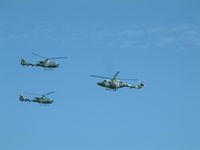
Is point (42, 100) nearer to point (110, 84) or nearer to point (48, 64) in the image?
point (48, 64)

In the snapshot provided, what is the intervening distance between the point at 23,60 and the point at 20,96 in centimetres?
1319

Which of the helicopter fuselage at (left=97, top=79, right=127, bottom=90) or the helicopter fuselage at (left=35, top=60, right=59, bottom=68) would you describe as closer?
the helicopter fuselage at (left=97, top=79, right=127, bottom=90)

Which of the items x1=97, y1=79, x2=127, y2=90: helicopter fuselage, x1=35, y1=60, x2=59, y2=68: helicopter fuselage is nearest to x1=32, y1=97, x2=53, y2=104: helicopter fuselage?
x1=35, y1=60, x2=59, y2=68: helicopter fuselage

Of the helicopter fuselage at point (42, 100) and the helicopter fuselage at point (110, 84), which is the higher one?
the helicopter fuselage at point (42, 100)

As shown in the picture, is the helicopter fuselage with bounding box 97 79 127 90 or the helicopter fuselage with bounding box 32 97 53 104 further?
the helicopter fuselage with bounding box 32 97 53 104

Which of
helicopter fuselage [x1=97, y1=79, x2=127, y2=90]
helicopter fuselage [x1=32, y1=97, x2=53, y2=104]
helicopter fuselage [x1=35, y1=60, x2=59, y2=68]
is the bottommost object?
helicopter fuselage [x1=97, y1=79, x2=127, y2=90]

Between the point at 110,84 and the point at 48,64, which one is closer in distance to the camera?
the point at 110,84

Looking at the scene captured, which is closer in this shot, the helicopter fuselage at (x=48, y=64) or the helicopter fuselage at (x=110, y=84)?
the helicopter fuselage at (x=110, y=84)

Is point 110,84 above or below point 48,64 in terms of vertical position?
below

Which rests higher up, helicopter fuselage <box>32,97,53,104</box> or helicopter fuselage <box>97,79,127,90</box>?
helicopter fuselage <box>32,97,53,104</box>

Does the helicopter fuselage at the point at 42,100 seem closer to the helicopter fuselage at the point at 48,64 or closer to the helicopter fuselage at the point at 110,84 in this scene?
the helicopter fuselage at the point at 48,64

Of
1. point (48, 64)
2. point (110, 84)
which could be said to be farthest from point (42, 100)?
point (110, 84)

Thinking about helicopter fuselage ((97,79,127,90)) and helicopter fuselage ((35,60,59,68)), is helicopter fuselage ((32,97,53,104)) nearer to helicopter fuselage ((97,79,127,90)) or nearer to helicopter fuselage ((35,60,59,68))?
helicopter fuselage ((35,60,59,68))

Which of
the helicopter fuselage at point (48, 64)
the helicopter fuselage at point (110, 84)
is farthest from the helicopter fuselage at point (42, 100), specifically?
the helicopter fuselage at point (110, 84)
